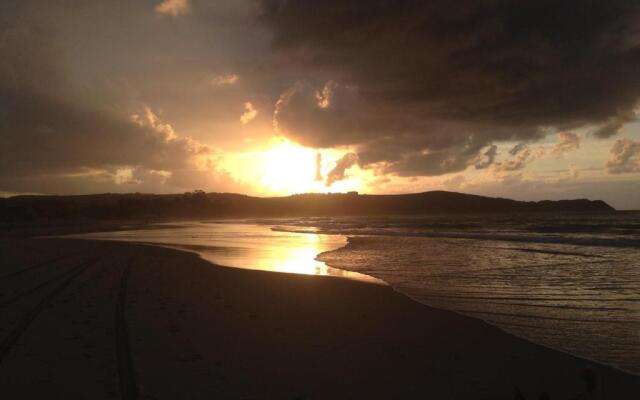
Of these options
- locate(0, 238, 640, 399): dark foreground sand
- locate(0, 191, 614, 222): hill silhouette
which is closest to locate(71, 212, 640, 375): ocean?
locate(0, 238, 640, 399): dark foreground sand

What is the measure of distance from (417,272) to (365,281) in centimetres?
306

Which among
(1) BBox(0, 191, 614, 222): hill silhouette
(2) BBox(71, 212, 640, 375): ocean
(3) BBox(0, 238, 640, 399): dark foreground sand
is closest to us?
(3) BBox(0, 238, 640, 399): dark foreground sand

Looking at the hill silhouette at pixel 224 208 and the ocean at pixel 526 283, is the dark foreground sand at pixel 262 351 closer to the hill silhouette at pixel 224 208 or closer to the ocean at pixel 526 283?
the ocean at pixel 526 283

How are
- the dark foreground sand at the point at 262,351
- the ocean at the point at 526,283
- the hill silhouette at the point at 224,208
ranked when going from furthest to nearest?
1. the hill silhouette at the point at 224,208
2. the ocean at the point at 526,283
3. the dark foreground sand at the point at 262,351

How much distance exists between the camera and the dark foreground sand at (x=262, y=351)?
5648mm

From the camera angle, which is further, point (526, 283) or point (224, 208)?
point (224, 208)

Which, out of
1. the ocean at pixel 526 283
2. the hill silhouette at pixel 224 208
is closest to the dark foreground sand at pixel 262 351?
the ocean at pixel 526 283

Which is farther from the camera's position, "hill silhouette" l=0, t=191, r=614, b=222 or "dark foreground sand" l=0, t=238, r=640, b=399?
"hill silhouette" l=0, t=191, r=614, b=222

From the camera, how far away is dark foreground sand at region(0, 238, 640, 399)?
565 centimetres

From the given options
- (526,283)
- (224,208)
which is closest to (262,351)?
(526,283)

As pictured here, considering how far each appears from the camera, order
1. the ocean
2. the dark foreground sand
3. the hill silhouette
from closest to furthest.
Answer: the dark foreground sand < the ocean < the hill silhouette

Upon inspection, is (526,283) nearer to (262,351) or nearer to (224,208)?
(262,351)

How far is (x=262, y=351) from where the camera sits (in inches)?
281

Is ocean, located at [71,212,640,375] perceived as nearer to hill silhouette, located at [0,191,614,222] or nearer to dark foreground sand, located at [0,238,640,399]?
dark foreground sand, located at [0,238,640,399]
